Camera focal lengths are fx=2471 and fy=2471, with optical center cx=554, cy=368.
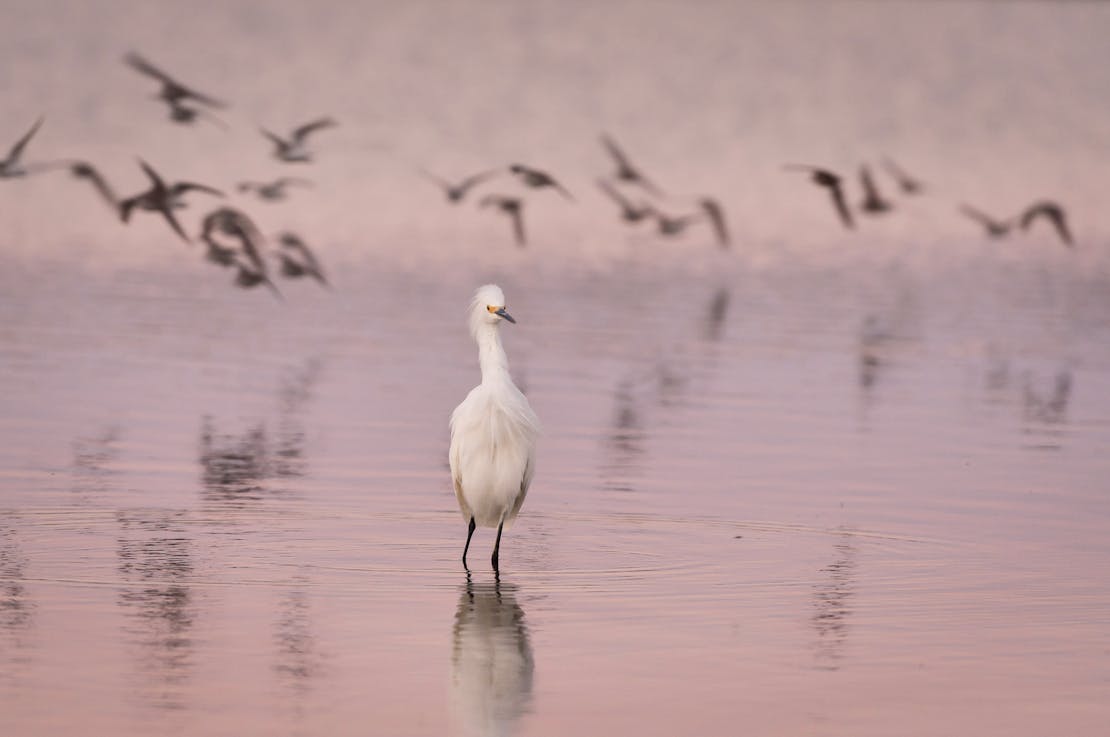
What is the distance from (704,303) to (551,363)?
49.8 ft

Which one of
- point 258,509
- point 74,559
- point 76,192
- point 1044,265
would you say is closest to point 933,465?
point 258,509

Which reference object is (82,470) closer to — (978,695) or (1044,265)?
(978,695)

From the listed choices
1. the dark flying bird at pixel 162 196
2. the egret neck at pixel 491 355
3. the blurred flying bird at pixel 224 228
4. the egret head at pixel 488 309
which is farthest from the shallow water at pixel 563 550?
the dark flying bird at pixel 162 196

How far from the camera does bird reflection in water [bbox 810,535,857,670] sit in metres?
11.2

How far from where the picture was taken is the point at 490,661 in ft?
35.7

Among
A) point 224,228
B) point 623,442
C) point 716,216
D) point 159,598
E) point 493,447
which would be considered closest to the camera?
point 159,598

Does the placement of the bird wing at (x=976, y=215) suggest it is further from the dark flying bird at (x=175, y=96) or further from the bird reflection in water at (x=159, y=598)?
the bird reflection in water at (x=159, y=598)

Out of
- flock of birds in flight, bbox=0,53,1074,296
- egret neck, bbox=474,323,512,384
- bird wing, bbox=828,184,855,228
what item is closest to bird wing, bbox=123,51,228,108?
flock of birds in flight, bbox=0,53,1074,296

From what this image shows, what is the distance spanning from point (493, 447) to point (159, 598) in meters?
2.34

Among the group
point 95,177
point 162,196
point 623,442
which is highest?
point 95,177

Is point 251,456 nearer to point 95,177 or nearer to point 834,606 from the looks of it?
point 834,606

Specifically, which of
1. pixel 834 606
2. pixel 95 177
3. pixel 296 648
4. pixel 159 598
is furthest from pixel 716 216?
pixel 296 648

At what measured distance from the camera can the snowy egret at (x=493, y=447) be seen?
13.6 meters

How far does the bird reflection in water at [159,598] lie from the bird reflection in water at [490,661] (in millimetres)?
1161
